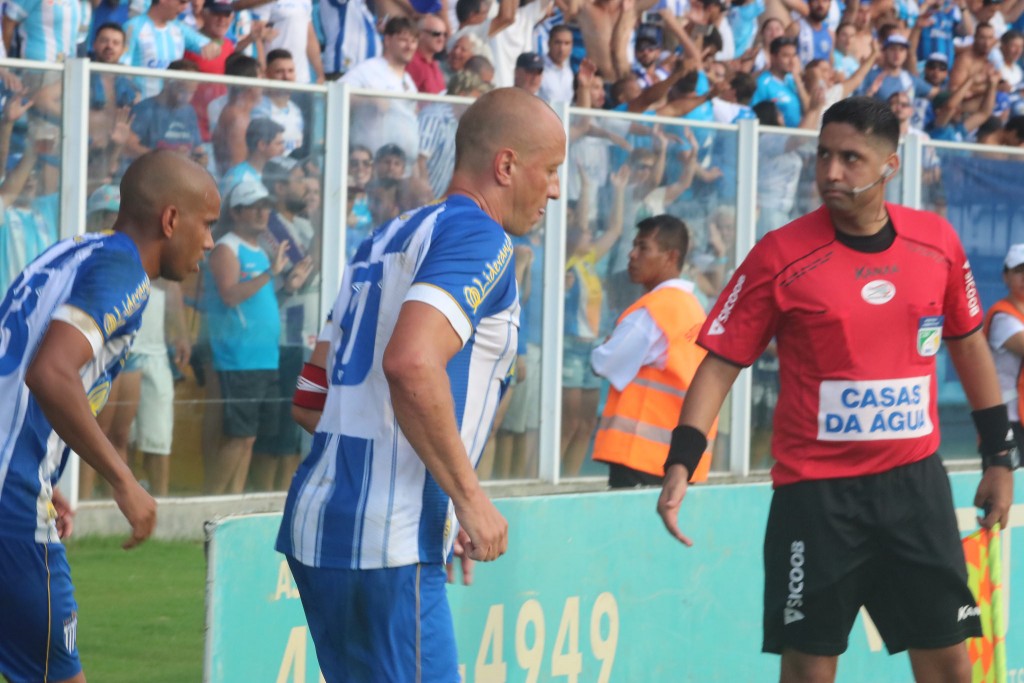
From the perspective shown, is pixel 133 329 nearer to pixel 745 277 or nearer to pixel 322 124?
pixel 745 277

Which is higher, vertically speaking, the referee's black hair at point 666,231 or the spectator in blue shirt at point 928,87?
the spectator in blue shirt at point 928,87

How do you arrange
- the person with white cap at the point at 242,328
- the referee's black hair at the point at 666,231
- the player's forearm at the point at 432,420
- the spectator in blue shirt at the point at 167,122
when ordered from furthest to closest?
the person with white cap at the point at 242,328 → the spectator in blue shirt at the point at 167,122 → the referee's black hair at the point at 666,231 → the player's forearm at the point at 432,420

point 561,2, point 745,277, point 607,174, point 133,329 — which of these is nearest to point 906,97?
point 561,2

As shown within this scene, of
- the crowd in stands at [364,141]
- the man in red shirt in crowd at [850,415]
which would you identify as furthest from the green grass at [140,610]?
the man in red shirt in crowd at [850,415]

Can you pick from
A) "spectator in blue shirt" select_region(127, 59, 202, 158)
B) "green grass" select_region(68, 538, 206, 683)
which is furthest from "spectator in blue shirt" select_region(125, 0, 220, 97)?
"green grass" select_region(68, 538, 206, 683)

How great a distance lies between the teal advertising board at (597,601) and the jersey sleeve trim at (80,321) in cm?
89

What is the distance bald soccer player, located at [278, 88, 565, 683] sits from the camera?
369 centimetres

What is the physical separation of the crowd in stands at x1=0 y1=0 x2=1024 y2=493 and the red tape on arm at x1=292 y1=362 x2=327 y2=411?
5359 mm

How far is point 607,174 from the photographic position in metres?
11.8

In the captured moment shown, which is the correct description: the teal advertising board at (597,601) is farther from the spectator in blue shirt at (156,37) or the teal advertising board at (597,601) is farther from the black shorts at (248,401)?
the spectator in blue shirt at (156,37)

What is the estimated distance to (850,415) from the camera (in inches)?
190

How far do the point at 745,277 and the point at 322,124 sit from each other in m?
6.06

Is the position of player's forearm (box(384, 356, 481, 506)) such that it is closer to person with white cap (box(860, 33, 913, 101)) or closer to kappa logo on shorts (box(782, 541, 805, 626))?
kappa logo on shorts (box(782, 541, 805, 626))

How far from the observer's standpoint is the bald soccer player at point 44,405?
4164 millimetres
